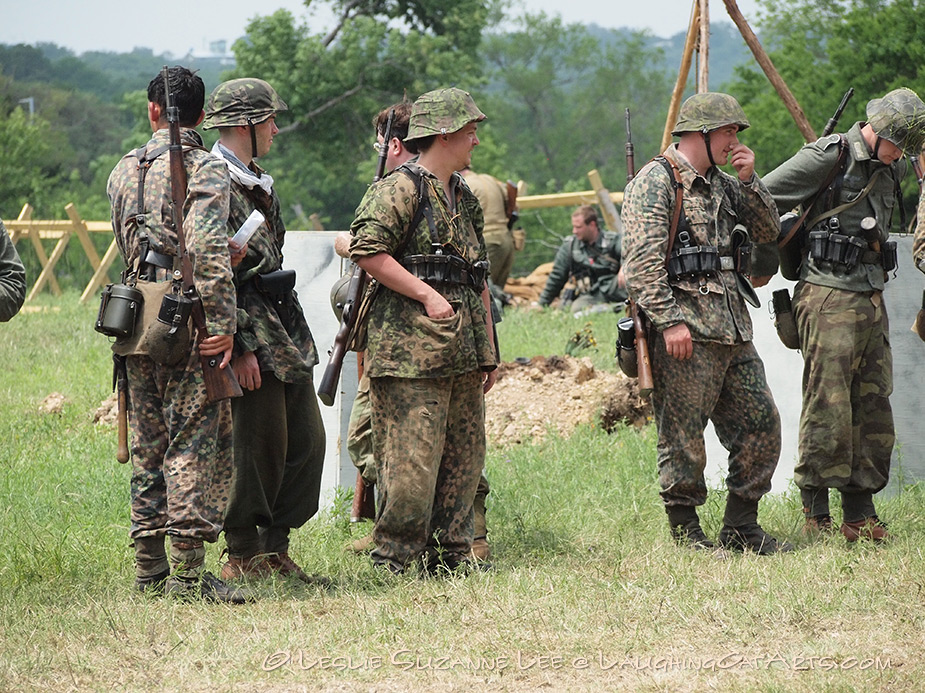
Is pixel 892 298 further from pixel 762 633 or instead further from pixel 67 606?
pixel 67 606

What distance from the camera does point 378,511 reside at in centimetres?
548

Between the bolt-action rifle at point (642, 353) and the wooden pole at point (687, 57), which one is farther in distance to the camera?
the wooden pole at point (687, 57)

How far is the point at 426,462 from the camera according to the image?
527cm

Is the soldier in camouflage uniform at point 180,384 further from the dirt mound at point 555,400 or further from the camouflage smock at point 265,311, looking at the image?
the dirt mound at point 555,400

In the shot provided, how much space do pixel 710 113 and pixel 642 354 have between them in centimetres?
118

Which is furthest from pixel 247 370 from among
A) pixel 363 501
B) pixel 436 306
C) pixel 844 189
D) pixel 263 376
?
pixel 844 189

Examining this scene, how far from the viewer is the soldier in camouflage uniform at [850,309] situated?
20.0 ft

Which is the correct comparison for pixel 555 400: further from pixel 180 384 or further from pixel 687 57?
pixel 180 384

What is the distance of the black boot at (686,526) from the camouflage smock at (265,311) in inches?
76.0

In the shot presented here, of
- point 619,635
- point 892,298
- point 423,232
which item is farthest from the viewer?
point 892,298

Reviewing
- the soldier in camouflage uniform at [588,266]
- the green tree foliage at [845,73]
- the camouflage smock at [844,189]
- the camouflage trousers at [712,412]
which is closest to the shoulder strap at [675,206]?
the camouflage trousers at [712,412]

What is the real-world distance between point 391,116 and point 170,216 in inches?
52.5

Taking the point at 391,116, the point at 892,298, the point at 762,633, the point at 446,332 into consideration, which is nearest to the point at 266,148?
the point at 391,116

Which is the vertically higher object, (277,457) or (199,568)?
(277,457)
